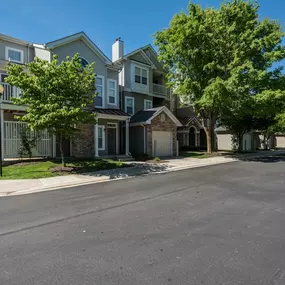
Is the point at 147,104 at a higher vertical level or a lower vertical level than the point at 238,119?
higher

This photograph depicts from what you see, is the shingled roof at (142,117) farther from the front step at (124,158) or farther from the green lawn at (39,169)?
the green lawn at (39,169)

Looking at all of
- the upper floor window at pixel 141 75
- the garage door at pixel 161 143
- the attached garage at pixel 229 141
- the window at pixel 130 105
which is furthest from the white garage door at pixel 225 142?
the window at pixel 130 105

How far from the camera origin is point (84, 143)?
1647cm

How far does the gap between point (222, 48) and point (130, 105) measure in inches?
373

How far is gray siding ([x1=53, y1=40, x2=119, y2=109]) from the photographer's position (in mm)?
16484

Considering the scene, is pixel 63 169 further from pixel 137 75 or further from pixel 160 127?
pixel 137 75

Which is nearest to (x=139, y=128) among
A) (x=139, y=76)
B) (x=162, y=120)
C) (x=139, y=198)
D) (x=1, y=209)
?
(x=162, y=120)

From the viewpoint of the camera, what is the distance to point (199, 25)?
16859mm

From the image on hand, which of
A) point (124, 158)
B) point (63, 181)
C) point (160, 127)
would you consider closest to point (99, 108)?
point (124, 158)

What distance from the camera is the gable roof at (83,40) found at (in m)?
15.8

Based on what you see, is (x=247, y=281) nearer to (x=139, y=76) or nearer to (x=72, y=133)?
(x=72, y=133)

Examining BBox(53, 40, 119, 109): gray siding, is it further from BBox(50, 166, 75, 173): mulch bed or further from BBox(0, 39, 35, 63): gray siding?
BBox(50, 166, 75, 173): mulch bed

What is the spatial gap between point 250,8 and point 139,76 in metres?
10.9

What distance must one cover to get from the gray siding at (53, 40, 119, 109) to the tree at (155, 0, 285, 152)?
17.8ft
